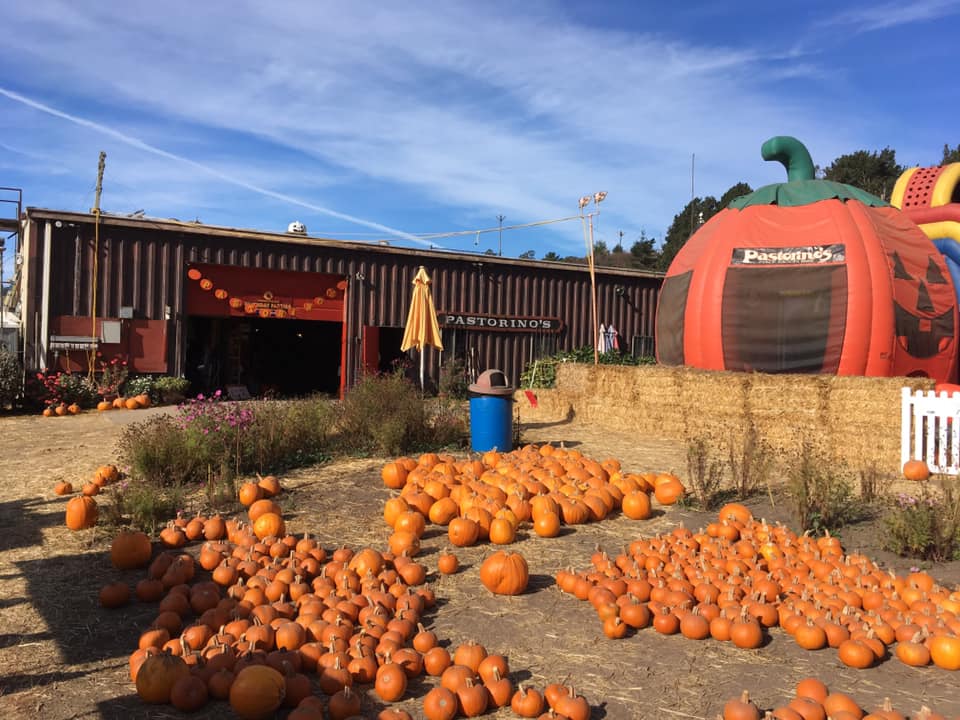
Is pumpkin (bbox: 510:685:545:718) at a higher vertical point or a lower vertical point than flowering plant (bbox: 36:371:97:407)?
lower

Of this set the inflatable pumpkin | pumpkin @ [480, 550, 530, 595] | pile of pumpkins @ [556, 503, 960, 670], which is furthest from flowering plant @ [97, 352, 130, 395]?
pile of pumpkins @ [556, 503, 960, 670]

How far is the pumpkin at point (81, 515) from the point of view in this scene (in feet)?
19.9

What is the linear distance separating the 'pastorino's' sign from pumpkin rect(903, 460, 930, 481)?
11.8 meters

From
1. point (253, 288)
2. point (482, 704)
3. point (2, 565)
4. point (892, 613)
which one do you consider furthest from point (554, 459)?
point (253, 288)

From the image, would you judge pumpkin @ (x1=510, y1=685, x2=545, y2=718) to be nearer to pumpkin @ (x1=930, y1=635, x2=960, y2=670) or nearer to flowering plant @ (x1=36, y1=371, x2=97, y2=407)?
pumpkin @ (x1=930, y1=635, x2=960, y2=670)

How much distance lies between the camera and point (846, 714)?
304 cm

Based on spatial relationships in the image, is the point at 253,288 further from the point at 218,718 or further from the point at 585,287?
the point at 218,718

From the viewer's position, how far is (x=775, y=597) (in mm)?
4582

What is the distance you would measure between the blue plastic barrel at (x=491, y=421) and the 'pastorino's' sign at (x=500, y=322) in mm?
10092

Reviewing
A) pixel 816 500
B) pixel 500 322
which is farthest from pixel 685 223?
pixel 816 500

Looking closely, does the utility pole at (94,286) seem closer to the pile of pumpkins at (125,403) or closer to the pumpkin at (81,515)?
the pile of pumpkins at (125,403)

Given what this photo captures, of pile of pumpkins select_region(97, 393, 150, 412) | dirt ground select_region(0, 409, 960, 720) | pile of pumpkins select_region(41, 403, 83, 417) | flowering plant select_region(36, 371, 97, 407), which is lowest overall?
dirt ground select_region(0, 409, 960, 720)

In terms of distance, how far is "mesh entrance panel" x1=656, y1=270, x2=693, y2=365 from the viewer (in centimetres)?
1388

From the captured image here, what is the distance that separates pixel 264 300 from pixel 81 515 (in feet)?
37.7
